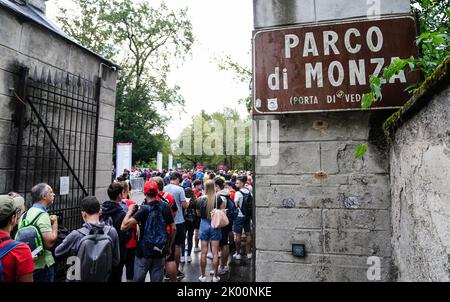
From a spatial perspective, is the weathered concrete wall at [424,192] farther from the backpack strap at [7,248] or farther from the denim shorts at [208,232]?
the denim shorts at [208,232]

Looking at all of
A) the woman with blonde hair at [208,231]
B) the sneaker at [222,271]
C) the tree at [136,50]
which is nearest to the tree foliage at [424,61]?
the woman with blonde hair at [208,231]

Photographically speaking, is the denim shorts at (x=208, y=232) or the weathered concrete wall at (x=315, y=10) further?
the denim shorts at (x=208, y=232)

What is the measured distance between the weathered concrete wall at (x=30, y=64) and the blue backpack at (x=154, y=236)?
2.14m

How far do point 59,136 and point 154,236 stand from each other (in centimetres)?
279

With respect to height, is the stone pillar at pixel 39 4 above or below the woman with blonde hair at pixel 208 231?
above

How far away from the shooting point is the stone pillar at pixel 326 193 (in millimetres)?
2607

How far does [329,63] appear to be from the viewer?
271 centimetres

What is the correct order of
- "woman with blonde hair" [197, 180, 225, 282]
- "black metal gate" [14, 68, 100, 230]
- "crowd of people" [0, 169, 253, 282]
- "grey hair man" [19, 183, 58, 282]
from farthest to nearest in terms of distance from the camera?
"woman with blonde hair" [197, 180, 225, 282] < "black metal gate" [14, 68, 100, 230] < "grey hair man" [19, 183, 58, 282] < "crowd of people" [0, 169, 253, 282]

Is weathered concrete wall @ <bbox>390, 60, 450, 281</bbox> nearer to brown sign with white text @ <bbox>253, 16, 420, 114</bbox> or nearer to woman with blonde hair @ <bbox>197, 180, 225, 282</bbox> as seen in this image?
brown sign with white text @ <bbox>253, 16, 420, 114</bbox>

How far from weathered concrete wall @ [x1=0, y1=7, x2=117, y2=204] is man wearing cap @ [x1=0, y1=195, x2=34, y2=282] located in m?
2.13

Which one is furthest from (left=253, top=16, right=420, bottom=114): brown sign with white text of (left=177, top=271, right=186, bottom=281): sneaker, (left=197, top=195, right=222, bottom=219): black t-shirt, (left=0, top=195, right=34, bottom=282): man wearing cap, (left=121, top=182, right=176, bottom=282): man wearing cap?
(left=177, top=271, right=186, bottom=281): sneaker

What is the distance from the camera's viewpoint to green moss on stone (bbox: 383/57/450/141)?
137 centimetres

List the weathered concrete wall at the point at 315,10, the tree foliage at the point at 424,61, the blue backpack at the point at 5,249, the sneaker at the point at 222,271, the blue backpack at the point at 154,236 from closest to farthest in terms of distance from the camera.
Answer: the tree foliage at the point at 424,61 → the blue backpack at the point at 5,249 → the weathered concrete wall at the point at 315,10 → the blue backpack at the point at 154,236 → the sneaker at the point at 222,271

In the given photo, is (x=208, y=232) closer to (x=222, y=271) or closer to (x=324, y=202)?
(x=222, y=271)
